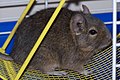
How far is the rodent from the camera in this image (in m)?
1.93

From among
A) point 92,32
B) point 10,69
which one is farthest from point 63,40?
point 10,69

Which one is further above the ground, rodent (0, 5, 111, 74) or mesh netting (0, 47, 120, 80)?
rodent (0, 5, 111, 74)

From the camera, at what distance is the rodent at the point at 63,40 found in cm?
193

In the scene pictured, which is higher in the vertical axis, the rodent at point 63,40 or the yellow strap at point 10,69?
the rodent at point 63,40

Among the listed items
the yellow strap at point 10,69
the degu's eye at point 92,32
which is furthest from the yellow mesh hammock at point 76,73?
the degu's eye at point 92,32

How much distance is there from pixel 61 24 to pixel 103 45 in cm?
29

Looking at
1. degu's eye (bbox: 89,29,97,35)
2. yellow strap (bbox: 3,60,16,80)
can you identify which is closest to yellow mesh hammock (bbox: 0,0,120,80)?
yellow strap (bbox: 3,60,16,80)

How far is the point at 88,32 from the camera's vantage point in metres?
1.93

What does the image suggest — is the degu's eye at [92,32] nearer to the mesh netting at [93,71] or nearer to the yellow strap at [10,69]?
the mesh netting at [93,71]

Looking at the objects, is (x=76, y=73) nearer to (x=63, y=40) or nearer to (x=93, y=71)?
(x=93, y=71)

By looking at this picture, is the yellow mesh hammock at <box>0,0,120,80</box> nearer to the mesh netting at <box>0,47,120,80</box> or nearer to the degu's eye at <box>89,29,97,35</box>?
the mesh netting at <box>0,47,120,80</box>

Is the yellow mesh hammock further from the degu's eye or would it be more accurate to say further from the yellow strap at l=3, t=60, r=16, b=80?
the degu's eye

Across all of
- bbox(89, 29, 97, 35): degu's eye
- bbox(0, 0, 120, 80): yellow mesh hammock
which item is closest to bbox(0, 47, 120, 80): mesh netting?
bbox(0, 0, 120, 80): yellow mesh hammock

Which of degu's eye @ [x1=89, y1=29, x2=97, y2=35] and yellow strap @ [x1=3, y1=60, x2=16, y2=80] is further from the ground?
degu's eye @ [x1=89, y1=29, x2=97, y2=35]
